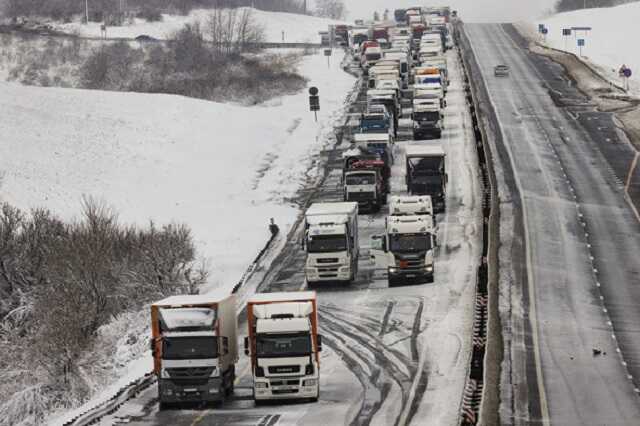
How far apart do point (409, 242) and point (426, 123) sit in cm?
3481

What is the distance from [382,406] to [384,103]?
55721 millimetres

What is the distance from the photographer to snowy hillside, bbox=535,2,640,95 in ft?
433

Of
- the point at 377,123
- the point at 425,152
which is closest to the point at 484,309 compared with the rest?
the point at 425,152

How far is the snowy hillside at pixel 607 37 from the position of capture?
132000mm

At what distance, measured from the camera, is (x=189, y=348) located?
32219 millimetres

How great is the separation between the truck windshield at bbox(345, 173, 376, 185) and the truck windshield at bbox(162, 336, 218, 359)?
3072cm

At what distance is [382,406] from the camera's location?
32500 mm

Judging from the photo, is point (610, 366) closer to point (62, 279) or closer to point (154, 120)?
point (62, 279)

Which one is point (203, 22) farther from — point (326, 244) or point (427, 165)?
point (326, 244)

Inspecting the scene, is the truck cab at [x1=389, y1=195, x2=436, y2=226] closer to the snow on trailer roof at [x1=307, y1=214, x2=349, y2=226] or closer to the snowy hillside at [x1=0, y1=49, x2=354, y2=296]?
the snow on trailer roof at [x1=307, y1=214, x2=349, y2=226]

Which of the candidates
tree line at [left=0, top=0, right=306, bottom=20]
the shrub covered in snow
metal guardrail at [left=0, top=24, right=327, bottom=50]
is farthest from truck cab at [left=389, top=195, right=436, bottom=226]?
tree line at [left=0, top=0, right=306, bottom=20]

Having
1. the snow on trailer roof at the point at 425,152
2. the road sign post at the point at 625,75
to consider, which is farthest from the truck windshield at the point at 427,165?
the road sign post at the point at 625,75

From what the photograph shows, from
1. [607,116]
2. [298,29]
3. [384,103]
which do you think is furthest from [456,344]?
[298,29]

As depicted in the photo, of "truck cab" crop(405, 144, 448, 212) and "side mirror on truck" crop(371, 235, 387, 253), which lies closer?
"side mirror on truck" crop(371, 235, 387, 253)
